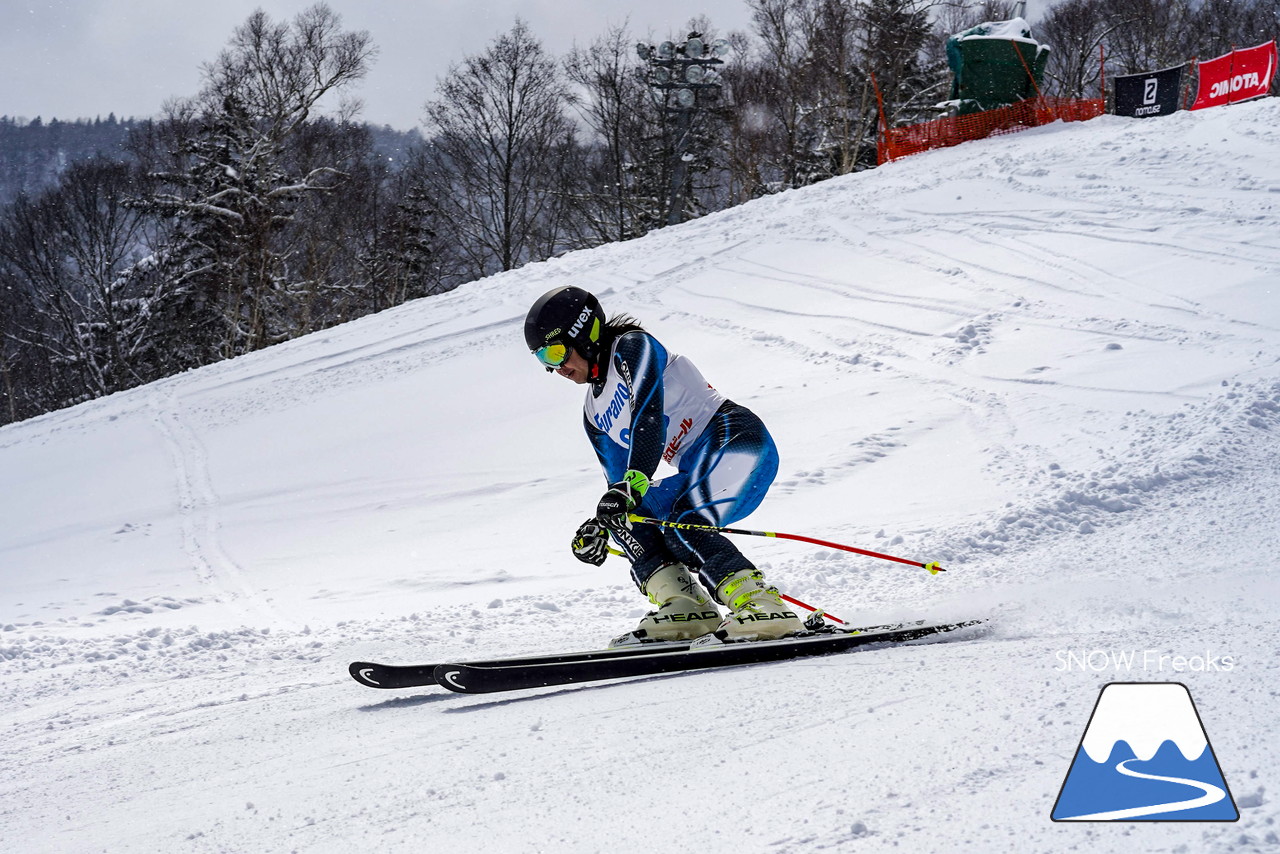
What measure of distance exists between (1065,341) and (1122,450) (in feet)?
10.3

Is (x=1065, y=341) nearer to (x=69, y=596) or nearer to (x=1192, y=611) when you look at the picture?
(x=1192, y=611)

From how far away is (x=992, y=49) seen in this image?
19.7m

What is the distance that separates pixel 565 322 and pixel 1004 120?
18.8m

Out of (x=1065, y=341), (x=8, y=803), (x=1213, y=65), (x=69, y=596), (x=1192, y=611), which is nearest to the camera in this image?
(x=8, y=803)

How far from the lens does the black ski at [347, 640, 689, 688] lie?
3.44 meters

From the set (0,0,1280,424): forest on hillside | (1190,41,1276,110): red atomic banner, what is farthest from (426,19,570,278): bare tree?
(1190,41,1276,110): red atomic banner

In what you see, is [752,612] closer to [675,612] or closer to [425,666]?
[675,612]

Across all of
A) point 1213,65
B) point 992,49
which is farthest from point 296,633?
point 1213,65

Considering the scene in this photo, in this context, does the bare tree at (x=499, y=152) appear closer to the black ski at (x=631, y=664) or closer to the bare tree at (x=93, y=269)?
the bare tree at (x=93, y=269)

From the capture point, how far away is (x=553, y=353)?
3.56 metres

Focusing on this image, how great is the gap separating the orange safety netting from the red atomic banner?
2275 mm

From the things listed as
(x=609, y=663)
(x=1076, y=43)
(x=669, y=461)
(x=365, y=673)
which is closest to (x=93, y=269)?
(x=365, y=673)

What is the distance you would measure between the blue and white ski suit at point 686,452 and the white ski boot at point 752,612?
0.05 meters

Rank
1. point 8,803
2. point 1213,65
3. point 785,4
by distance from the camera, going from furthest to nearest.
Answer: point 785,4 < point 1213,65 < point 8,803
